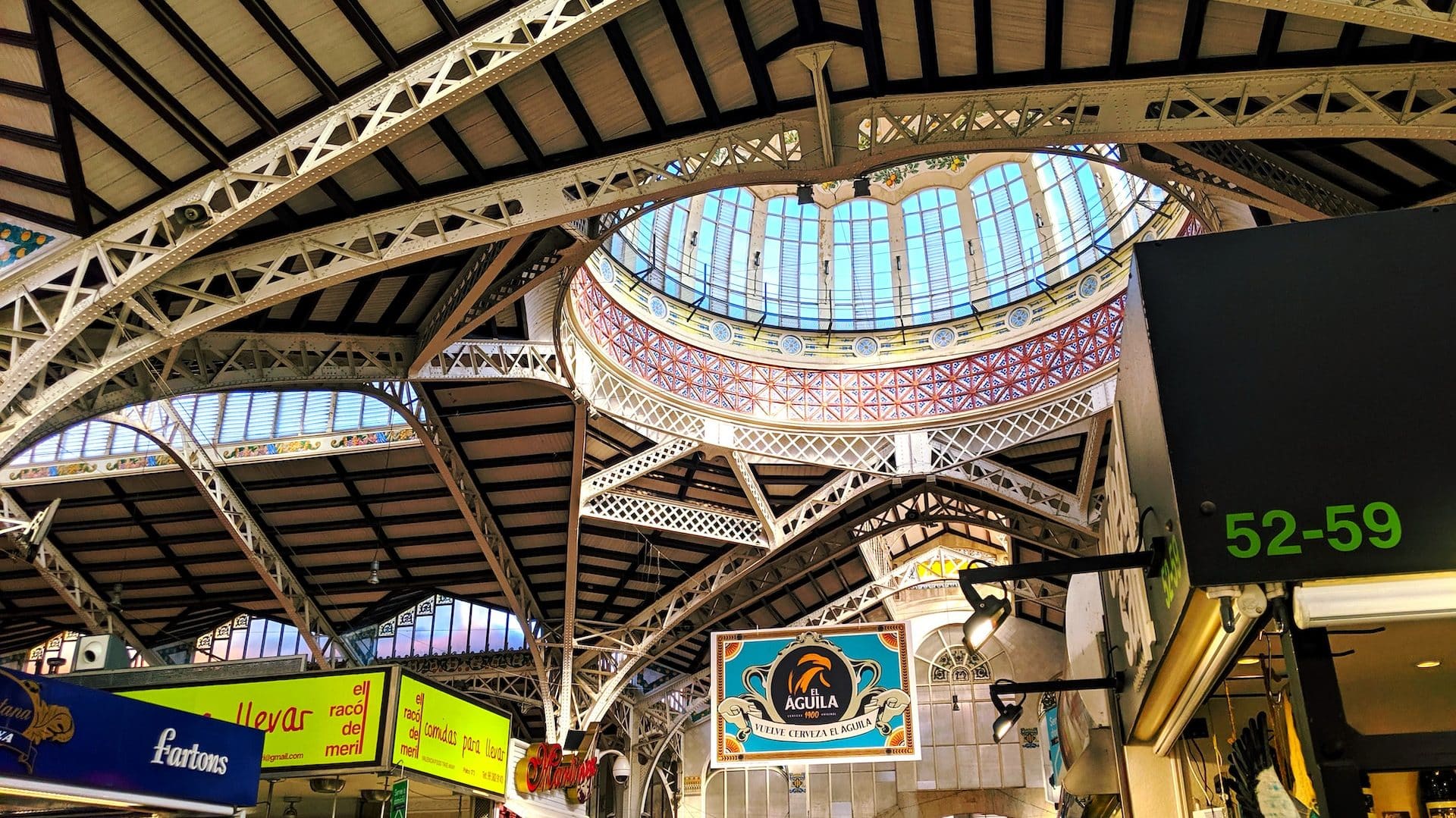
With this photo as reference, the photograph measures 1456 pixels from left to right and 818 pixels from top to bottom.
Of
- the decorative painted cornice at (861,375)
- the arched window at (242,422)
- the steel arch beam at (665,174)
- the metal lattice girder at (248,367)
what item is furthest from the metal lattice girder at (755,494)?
the steel arch beam at (665,174)

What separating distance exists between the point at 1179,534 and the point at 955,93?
32.4 ft

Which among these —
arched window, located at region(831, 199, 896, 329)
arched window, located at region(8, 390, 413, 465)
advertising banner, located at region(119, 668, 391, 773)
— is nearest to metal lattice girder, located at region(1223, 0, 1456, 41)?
advertising banner, located at region(119, 668, 391, 773)

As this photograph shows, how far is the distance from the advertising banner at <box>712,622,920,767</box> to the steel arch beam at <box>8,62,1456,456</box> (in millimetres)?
6225

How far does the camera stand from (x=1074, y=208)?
26.8 metres

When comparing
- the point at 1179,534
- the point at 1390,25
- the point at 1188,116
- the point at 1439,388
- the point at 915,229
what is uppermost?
the point at 915,229

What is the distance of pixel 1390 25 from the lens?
8.82 meters

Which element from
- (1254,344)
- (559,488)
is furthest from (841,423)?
(1254,344)

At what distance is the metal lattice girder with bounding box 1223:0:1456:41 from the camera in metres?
8.72

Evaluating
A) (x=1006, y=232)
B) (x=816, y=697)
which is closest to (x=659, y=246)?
(x=1006, y=232)

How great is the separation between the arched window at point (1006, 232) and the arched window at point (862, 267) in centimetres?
264

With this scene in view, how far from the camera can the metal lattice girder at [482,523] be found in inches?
838

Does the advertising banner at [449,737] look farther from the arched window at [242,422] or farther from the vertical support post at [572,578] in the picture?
the arched window at [242,422]

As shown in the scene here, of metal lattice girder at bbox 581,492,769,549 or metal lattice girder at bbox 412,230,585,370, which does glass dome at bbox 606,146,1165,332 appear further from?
metal lattice girder at bbox 412,230,585,370

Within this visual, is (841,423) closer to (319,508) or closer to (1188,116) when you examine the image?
(319,508)
